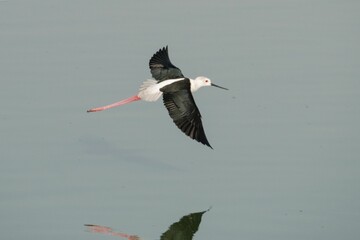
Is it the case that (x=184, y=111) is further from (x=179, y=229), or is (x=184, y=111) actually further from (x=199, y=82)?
(x=179, y=229)

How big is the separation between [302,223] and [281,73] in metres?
3.54

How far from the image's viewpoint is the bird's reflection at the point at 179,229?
7367 millimetres

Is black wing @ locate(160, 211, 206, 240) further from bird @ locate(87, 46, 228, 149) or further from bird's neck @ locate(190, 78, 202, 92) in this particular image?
bird's neck @ locate(190, 78, 202, 92)

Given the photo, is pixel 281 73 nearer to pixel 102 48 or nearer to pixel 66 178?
pixel 102 48

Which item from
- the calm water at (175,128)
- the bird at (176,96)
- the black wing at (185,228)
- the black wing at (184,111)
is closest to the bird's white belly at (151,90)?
the bird at (176,96)

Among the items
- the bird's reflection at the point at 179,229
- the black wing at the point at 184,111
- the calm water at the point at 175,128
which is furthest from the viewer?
the black wing at the point at 184,111

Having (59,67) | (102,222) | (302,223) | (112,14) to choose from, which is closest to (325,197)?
(302,223)

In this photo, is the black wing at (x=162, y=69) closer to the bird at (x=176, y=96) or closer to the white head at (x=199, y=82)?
the bird at (x=176, y=96)

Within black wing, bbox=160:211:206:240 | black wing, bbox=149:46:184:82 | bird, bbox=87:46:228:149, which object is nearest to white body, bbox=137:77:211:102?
bird, bbox=87:46:228:149

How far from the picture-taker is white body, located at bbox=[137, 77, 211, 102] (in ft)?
30.7

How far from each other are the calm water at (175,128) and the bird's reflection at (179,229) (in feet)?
0.18

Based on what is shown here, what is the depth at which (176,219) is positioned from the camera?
7.60m

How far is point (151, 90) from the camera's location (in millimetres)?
9430

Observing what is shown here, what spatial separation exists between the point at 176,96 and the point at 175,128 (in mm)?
678
